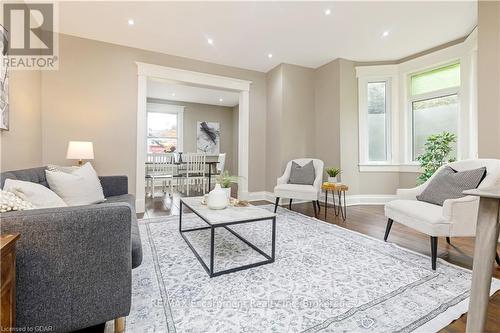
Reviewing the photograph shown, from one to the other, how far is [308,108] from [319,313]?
4103 mm

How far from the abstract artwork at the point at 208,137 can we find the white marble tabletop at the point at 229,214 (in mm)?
5442

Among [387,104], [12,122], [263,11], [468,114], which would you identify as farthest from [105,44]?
[468,114]

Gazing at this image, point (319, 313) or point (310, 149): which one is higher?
point (310, 149)

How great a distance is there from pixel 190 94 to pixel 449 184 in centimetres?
611

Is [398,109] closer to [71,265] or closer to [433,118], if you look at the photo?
[433,118]

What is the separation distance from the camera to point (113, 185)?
8.85 ft

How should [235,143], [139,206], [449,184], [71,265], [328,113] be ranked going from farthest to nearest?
1. [235,143]
2. [328,113]
3. [139,206]
4. [449,184]
5. [71,265]

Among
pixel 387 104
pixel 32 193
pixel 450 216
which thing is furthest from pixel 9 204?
pixel 387 104

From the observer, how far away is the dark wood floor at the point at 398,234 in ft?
4.44

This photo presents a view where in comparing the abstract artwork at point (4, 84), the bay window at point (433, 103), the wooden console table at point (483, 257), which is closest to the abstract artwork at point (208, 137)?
the abstract artwork at point (4, 84)

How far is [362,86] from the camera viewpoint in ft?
14.4

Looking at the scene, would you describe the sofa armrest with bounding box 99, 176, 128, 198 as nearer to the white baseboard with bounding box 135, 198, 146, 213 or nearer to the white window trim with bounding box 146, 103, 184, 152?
the white baseboard with bounding box 135, 198, 146, 213

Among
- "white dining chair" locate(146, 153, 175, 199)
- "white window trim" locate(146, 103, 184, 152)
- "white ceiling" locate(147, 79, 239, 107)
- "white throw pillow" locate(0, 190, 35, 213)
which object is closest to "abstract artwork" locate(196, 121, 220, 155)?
"white window trim" locate(146, 103, 184, 152)

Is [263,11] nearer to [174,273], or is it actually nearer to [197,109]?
A: [174,273]
